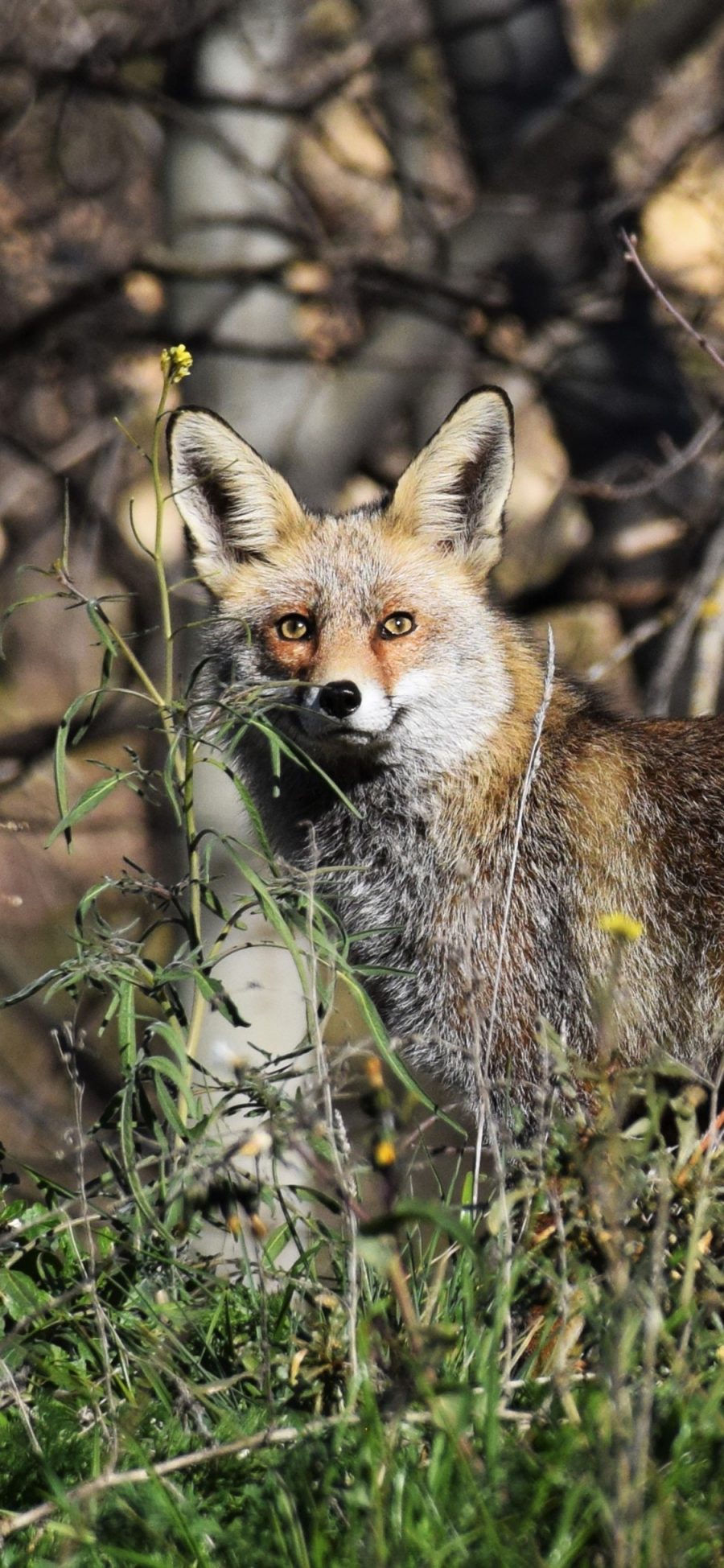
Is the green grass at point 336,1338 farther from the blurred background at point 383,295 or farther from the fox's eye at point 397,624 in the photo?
the blurred background at point 383,295

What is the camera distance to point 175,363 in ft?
11.0

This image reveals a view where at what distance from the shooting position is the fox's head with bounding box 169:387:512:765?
4.70 metres

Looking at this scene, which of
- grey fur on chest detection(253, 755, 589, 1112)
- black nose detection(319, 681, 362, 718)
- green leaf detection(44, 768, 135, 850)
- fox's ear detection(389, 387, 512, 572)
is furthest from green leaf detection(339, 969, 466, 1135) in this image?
fox's ear detection(389, 387, 512, 572)

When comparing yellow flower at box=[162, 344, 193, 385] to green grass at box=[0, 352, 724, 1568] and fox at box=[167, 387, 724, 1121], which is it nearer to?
green grass at box=[0, 352, 724, 1568]

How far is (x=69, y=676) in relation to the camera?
11750 mm

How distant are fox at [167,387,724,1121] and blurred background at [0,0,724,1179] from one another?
2.75 m

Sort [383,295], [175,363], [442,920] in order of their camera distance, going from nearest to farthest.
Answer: [175,363] < [442,920] < [383,295]

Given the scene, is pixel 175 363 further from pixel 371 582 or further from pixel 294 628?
pixel 371 582

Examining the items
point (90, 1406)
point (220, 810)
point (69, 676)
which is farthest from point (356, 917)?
point (69, 676)

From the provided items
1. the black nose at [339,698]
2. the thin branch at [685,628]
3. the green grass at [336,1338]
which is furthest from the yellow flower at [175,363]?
the thin branch at [685,628]

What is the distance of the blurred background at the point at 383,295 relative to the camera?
8.69 m

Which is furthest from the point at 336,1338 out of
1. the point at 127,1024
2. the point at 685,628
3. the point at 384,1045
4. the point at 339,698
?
the point at 685,628

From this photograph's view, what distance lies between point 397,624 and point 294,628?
34cm

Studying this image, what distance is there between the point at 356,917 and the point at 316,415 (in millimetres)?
4809
